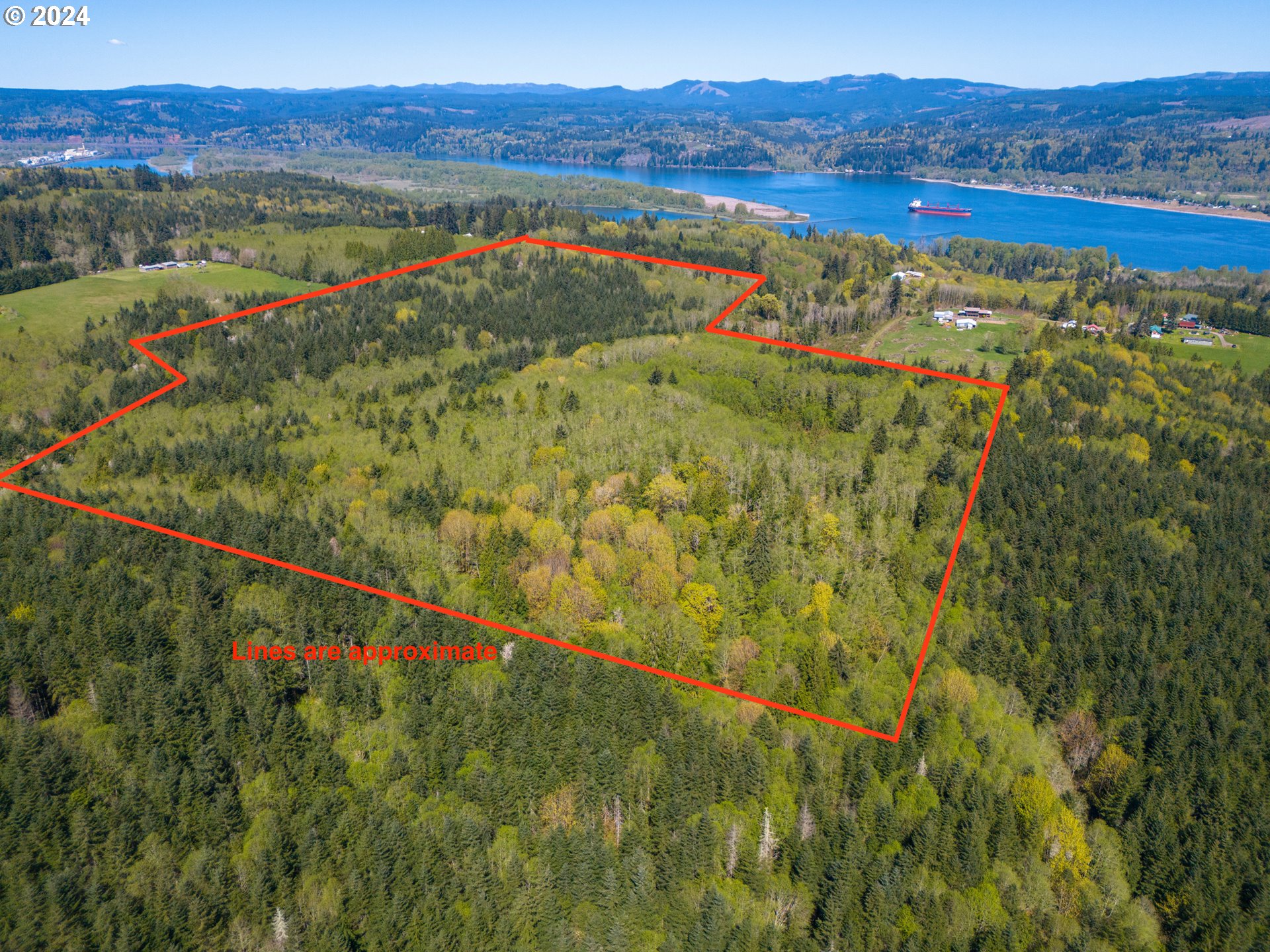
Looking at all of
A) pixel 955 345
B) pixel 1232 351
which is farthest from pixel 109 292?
pixel 1232 351

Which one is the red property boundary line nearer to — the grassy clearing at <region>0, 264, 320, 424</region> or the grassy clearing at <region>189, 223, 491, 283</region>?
the grassy clearing at <region>0, 264, 320, 424</region>

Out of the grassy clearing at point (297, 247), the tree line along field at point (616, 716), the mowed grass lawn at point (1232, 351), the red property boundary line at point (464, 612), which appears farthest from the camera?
the grassy clearing at point (297, 247)

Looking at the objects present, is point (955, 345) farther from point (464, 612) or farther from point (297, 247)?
point (297, 247)

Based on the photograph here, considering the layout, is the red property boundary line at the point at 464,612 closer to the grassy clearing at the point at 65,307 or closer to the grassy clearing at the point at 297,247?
the grassy clearing at the point at 65,307

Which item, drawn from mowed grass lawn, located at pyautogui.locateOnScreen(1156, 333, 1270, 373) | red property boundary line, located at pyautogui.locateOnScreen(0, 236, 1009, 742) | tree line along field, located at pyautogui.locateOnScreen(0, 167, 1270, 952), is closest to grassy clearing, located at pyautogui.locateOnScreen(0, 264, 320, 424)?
red property boundary line, located at pyautogui.locateOnScreen(0, 236, 1009, 742)

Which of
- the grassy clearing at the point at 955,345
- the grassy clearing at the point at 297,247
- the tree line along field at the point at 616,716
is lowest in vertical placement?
the tree line along field at the point at 616,716

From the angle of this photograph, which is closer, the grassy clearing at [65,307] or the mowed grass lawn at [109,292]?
the grassy clearing at [65,307]

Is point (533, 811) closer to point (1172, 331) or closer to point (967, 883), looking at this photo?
point (967, 883)

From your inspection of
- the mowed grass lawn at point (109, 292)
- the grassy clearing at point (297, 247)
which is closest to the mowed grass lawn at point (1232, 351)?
the grassy clearing at point (297, 247)
